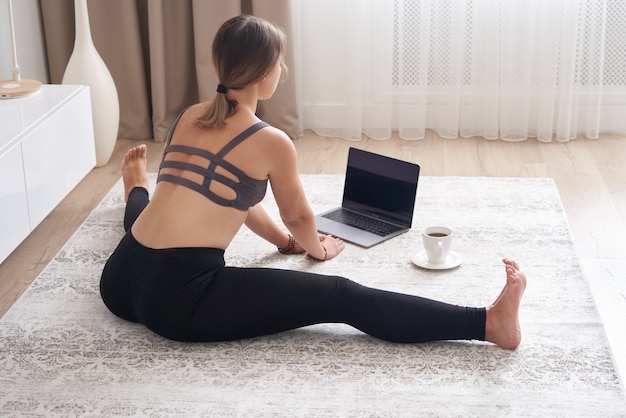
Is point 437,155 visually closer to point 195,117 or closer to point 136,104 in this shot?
point 136,104

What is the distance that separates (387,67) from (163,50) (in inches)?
39.5

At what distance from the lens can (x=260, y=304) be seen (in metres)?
2.16

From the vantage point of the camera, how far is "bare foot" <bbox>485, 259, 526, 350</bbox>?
2.15 metres

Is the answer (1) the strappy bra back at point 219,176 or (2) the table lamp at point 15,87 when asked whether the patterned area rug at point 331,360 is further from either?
(2) the table lamp at point 15,87

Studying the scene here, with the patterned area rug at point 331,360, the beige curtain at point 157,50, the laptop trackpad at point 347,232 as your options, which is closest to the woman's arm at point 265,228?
the patterned area rug at point 331,360

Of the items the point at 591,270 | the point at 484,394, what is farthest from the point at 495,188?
the point at 484,394

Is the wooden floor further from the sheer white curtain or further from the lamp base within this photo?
the lamp base

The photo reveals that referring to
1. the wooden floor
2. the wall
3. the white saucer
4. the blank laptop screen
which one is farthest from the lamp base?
the white saucer

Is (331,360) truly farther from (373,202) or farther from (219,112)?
(373,202)

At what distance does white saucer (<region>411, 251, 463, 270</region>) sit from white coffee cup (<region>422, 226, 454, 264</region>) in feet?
0.04

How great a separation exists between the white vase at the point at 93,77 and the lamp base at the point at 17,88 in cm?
36

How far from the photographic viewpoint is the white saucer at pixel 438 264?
2.61m

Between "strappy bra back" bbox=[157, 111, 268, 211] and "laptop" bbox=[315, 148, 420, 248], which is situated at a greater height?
"strappy bra back" bbox=[157, 111, 268, 211]

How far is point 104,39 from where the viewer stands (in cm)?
405
